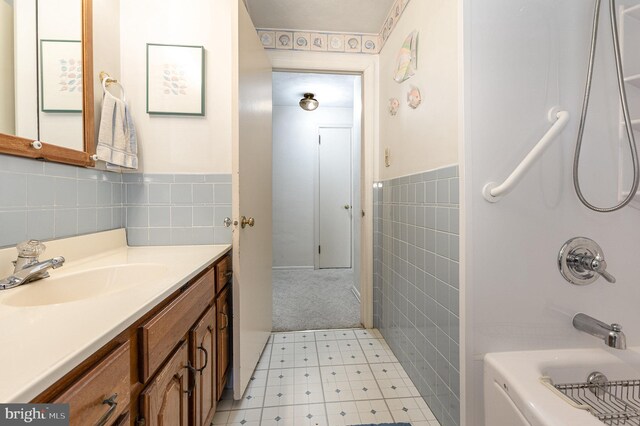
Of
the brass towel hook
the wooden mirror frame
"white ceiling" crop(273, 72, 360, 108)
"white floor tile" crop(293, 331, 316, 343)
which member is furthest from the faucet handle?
"white ceiling" crop(273, 72, 360, 108)

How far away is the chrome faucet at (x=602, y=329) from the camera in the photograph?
84 cm

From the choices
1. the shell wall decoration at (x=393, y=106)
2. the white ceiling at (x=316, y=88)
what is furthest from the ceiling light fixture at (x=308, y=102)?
the shell wall decoration at (x=393, y=106)

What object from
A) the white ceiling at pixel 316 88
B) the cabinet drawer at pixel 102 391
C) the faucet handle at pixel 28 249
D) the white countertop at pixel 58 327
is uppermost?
the white ceiling at pixel 316 88

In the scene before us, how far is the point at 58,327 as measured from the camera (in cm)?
48

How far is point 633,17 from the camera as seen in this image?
40.3 inches

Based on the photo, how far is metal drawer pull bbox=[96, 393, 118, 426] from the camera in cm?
49

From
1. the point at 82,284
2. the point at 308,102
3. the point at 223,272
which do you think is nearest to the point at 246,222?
the point at 223,272

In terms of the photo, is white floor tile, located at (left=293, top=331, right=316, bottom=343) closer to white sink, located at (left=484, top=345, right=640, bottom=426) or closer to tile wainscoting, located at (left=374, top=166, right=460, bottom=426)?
tile wainscoting, located at (left=374, top=166, right=460, bottom=426)

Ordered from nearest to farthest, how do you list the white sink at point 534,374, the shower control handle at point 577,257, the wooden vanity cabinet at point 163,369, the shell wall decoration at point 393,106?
the wooden vanity cabinet at point 163,369
the white sink at point 534,374
the shower control handle at point 577,257
the shell wall decoration at point 393,106

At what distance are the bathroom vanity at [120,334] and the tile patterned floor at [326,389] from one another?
24 cm

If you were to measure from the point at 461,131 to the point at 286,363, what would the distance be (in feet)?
5.18

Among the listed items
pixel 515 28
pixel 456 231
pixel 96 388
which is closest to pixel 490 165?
pixel 456 231

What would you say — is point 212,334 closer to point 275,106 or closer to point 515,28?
point 515,28

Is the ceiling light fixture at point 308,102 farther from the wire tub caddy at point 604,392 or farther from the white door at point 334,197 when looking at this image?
the wire tub caddy at point 604,392
